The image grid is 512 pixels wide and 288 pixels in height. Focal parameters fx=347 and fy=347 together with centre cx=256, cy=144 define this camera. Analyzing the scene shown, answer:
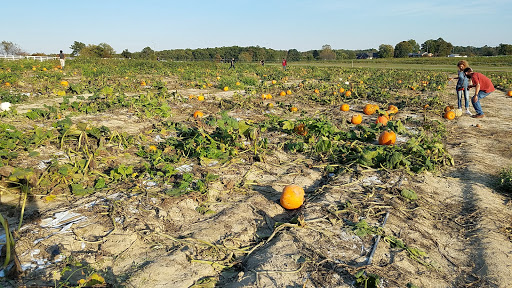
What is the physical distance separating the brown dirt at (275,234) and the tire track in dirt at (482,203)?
17mm

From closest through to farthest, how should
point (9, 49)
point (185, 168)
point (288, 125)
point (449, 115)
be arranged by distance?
point (185, 168), point (288, 125), point (449, 115), point (9, 49)

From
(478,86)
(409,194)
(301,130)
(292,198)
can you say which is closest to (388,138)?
(301,130)

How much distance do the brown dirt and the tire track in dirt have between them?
0.02 meters

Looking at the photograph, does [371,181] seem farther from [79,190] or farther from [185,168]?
[79,190]

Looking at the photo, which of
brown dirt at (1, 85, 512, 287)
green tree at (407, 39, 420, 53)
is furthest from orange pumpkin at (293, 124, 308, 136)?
green tree at (407, 39, 420, 53)

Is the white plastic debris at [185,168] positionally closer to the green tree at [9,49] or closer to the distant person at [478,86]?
the distant person at [478,86]

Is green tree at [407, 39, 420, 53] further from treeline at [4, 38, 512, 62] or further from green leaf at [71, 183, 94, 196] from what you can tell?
green leaf at [71, 183, 94, 196]

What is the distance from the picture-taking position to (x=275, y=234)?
371 cm

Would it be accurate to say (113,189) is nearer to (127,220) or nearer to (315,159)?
(127,220)

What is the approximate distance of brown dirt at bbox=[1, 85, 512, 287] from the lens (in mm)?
3031

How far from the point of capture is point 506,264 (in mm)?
3215

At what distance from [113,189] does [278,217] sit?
2.23m

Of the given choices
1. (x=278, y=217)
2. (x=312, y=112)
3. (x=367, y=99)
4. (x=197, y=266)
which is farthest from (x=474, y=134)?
(x=197, y=266)

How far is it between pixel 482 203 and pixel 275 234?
279 centimetres
